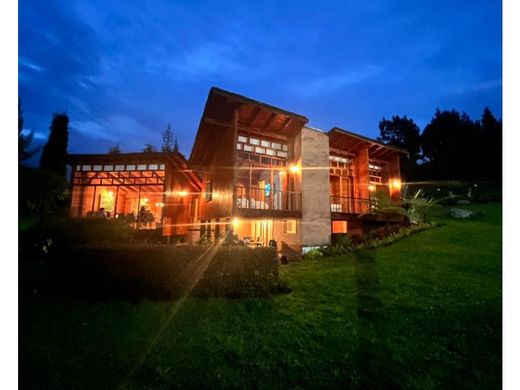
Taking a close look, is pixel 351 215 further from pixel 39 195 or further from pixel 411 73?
pixel 411 73

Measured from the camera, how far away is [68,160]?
63.8 feet

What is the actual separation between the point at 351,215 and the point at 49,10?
4414 centimetres

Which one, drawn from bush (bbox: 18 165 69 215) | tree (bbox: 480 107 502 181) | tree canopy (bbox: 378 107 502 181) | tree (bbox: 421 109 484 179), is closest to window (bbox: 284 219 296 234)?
bush (bbox: 18 165 69 215)

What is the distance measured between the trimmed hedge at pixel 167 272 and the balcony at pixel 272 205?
177 inches

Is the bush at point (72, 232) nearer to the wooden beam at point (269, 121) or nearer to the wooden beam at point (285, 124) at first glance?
the wooden beam at point (269, 121)

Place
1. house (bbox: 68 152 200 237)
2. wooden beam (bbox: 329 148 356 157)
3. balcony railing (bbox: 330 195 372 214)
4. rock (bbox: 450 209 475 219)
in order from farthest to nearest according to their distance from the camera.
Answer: house (bbox: 68 152 200 237) → rock (bbox: 450 209 475 219) → wooden beam (bbox: 329 148 356 157) → balcony railing (bbox: 330 195 372 214)

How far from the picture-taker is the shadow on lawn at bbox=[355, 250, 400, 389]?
3.81 m

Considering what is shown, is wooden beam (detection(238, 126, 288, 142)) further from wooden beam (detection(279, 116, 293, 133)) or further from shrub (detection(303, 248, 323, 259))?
shrub (detection(303, 248, 323, 259))

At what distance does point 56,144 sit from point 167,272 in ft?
99.4

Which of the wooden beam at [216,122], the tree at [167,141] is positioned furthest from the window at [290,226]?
the tree at [167,141]

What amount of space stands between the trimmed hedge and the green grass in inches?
14.8

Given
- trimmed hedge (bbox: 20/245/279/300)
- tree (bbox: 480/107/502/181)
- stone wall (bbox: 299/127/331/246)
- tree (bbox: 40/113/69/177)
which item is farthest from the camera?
tree (bbox: 40/113/69/177)
